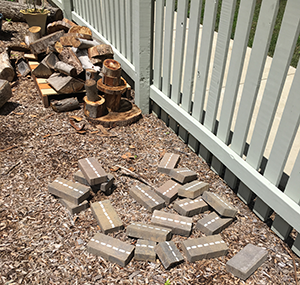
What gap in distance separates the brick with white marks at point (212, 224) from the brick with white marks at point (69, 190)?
3.24ft

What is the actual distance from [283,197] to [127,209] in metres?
1.25

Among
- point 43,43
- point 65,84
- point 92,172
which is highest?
point 43,43

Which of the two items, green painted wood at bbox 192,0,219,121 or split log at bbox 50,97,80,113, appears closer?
green painted wood at bbox 192,0,219,121

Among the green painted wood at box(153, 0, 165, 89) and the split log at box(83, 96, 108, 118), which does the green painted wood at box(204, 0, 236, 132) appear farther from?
the split log at box(83, 96, 108, 118)

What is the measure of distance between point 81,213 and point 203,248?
3.39 feet

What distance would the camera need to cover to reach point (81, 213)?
2.43 metres

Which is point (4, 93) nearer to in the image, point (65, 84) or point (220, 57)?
point (65, 84)

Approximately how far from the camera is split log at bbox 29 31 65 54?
4.18 m

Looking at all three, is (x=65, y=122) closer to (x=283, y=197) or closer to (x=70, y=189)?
(x=70, y=189)

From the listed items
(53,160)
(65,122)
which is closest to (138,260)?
(53,160)

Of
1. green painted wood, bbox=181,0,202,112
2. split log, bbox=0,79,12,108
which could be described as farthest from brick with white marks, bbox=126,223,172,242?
split log, bbox=0,79,12,108

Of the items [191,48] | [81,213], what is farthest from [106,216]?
[191,48]

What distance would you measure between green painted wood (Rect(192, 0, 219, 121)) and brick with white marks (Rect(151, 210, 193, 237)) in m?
1.09

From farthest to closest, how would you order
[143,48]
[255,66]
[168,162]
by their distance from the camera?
1. [143,48]
2. [168,162]
3. [255,66]
